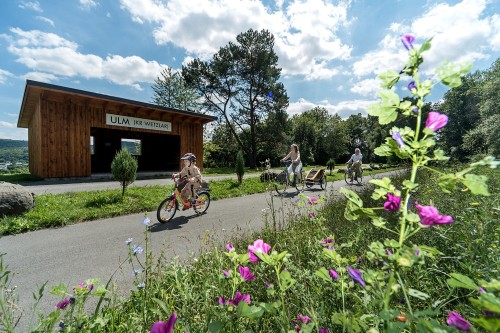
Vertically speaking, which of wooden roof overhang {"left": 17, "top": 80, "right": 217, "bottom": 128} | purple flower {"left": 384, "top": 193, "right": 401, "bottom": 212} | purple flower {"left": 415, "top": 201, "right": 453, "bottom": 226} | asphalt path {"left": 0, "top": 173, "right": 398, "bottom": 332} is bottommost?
asphalt path {"left": 0, "top": 173, "right": 398, "bottom": 332}

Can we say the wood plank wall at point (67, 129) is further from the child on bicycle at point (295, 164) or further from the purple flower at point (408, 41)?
the purple flower at point (408, 41)

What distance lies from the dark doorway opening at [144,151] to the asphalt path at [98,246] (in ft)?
50.3

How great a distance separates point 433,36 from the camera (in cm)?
69

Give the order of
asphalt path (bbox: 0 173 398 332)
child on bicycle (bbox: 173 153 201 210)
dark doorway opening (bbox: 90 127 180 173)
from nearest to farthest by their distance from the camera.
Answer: asphalt path (bbox: 0 173 398 332), child on bicycle (bbox: 173 153 201 210), dark doorway opening (bbox: 90 127 180 173)

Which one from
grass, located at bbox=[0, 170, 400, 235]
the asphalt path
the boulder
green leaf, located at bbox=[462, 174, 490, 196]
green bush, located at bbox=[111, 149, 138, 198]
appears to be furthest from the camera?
green bush, located at bbox=[111, 149, 138, 198]

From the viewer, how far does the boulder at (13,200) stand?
5680 millimetres

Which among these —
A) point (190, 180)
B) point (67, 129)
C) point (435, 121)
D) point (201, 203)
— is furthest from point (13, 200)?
point (67, 129)

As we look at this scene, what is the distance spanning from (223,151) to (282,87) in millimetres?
11138

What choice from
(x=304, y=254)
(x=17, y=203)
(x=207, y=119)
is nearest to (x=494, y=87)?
(x=207, y=119)

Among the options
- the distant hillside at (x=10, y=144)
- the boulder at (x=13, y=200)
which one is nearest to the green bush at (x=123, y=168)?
the boulder at (x=13, y=200)

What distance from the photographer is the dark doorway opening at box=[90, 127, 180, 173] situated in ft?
69.2

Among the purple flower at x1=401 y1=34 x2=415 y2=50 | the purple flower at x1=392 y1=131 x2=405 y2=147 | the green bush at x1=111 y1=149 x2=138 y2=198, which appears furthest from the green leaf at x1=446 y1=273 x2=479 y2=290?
the green bush at x1=111 y1=149 x2=138 y2=198

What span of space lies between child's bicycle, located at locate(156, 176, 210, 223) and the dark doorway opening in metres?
14.4

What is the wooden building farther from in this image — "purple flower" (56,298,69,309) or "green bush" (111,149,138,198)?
"purple flower" (56,298,69,309)
